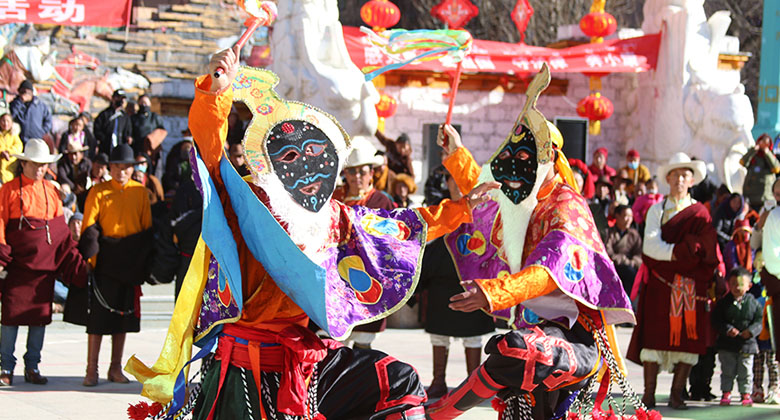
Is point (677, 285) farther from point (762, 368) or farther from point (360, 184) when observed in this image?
point (360, 184)

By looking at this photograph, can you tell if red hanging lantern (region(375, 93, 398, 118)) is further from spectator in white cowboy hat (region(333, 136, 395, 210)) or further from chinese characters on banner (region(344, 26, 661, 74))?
spectator in white cowboy hat (region(333, 136, 395, 210))

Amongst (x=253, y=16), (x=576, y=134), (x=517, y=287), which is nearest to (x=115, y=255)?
(x=253, y=16)

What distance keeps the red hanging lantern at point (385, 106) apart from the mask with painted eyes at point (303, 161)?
962 cm

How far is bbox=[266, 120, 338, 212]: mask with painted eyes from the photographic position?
4129mm

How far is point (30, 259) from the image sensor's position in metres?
7.39

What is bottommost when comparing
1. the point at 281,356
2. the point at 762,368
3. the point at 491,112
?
the point at 762,368

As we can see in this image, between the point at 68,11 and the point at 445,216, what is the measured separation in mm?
8154

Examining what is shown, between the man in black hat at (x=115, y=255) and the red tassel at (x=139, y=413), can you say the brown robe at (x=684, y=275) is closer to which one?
the man in black hat at (x=115, y=255)

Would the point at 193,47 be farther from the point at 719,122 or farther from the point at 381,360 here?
the point at 381,360

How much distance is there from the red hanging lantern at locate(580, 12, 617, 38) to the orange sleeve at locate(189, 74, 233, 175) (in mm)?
11918

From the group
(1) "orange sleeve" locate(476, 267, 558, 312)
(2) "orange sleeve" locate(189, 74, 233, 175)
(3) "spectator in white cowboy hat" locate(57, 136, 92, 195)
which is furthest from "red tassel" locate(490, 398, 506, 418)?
(3) "spectator in white cowboy hat" locate(57, 136, 92, 195)

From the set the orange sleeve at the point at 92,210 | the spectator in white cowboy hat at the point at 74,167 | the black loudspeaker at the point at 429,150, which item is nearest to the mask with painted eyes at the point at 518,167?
the orange sleeve at the point at 92,210

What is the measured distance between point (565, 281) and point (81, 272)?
4.19m

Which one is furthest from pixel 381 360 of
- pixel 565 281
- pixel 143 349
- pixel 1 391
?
pixel 143 349
